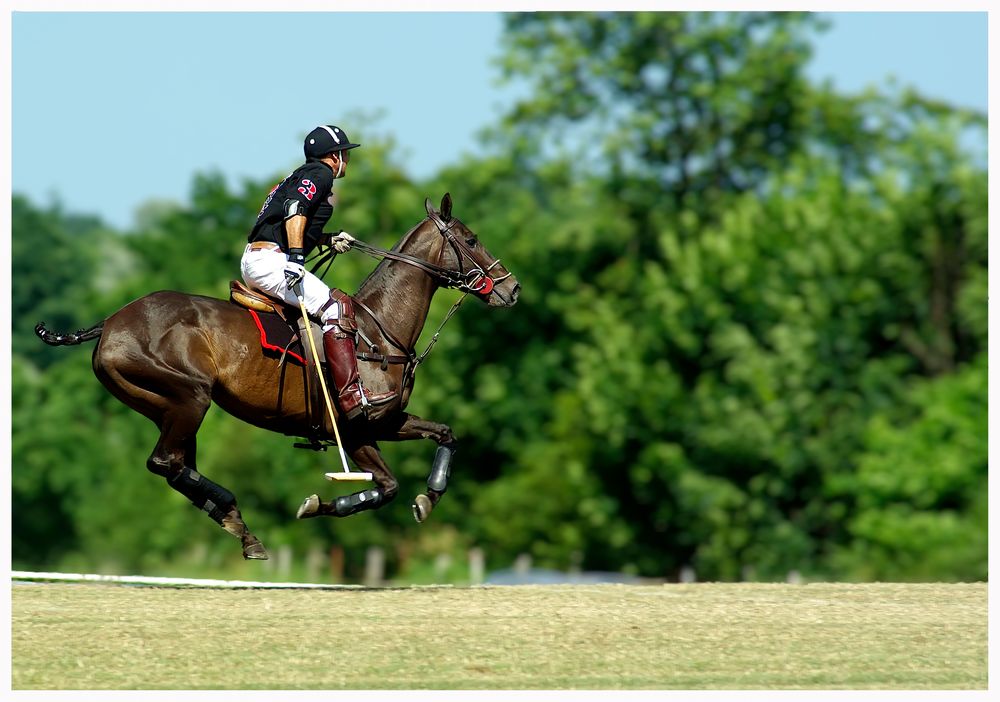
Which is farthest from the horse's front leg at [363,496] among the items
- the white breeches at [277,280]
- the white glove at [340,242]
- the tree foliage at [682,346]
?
the tree foliage at [682,346]

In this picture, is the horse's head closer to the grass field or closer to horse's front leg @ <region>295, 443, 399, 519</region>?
horse's front leg @ <region>295, 443, 399, 519</region>

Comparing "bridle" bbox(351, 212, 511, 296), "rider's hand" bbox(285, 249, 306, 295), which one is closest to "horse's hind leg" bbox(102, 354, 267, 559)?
"rider's hand" bbox(285, 249, 306, 295)

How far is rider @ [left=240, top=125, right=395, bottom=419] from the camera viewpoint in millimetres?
15469

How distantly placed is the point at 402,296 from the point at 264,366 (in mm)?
1472

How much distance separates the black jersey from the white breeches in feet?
0.65

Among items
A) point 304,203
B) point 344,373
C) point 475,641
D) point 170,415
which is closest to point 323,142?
point 304,203

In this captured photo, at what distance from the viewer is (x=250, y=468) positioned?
57.4 m

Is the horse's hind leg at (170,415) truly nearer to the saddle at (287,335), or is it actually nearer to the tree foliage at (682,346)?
the saddle at (287,335)

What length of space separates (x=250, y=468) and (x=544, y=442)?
10.7 m

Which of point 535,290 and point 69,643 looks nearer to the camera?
point 69,643

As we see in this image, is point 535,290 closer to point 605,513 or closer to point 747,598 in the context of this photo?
point 605,513

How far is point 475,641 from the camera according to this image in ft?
47.5

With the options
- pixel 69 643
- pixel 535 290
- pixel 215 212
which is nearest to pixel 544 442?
pixel 535 290

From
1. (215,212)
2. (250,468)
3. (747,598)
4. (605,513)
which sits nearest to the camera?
(747,598)
